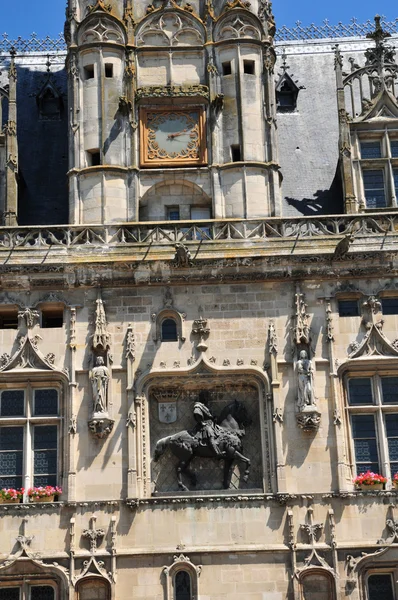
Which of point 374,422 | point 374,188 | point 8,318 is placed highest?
point 374,188

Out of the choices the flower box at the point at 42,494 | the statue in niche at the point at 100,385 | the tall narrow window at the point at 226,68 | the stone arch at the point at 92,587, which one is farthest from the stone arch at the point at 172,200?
the stone arch at the point at 92,587

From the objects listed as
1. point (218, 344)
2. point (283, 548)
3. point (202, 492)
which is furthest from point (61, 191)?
point (283, 548)

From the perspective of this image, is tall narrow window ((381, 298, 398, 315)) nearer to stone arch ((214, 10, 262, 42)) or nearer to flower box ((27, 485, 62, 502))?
stone arch ((214, 10, 262, 42))

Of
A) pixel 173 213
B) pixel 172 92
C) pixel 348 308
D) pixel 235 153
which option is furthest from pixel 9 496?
pixel 172 92

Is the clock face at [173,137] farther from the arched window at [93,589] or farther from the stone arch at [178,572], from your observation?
the arched window at [93,589]

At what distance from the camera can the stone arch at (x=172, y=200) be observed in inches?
1213

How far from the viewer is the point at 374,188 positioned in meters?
31.3

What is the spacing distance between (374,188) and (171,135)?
5.35 m

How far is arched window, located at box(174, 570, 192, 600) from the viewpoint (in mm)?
26828

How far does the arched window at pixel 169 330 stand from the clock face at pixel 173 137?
4264 millimetres

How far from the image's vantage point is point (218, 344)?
28844 millimetres

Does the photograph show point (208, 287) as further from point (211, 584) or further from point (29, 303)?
point (211, 584)

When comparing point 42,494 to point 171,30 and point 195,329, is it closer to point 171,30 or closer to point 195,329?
point 195,329

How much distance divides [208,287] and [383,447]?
558 cm
